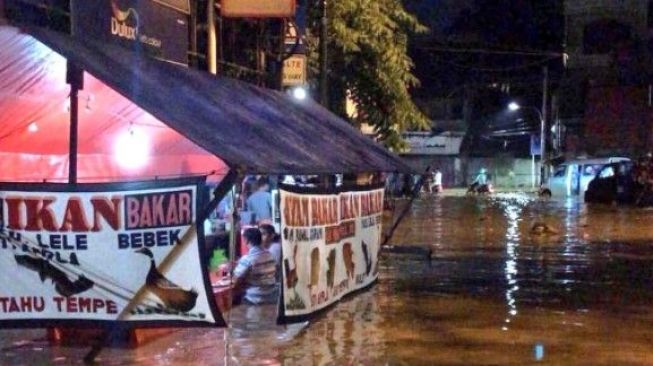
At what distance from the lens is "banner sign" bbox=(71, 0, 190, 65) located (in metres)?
11.2

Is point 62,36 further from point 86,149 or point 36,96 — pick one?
point 86,149

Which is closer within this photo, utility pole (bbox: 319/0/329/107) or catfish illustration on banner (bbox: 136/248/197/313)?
catfish illustration on banner (bbox: 136/248/197/313)

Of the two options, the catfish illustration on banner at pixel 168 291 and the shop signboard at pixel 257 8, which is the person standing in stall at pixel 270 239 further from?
the catfish illustration on banner at pixel 168 291

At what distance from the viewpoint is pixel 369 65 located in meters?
23.7

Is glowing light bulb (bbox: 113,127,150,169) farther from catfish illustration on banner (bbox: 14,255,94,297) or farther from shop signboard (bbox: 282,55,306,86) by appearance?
shop signboard (bbox: 282,55,306,86)

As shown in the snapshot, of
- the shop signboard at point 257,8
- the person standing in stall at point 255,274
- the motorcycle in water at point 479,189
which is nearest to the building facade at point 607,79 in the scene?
the motorcycle in water at point 479,189

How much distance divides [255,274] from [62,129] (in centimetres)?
265

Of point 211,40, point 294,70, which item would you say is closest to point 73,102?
point 211,40

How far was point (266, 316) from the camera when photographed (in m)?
11.7

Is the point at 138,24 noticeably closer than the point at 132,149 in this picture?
Yes

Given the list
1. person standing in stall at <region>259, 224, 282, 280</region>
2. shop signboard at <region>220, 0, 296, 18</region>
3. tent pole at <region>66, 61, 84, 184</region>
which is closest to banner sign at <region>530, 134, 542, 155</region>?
shop signboard at <region>220, 0, 296, 18</region>

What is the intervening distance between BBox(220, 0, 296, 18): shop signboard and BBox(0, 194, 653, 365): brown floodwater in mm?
3867

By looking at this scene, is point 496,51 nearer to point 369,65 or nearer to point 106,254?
point 369,65

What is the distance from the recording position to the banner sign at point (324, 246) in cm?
946
